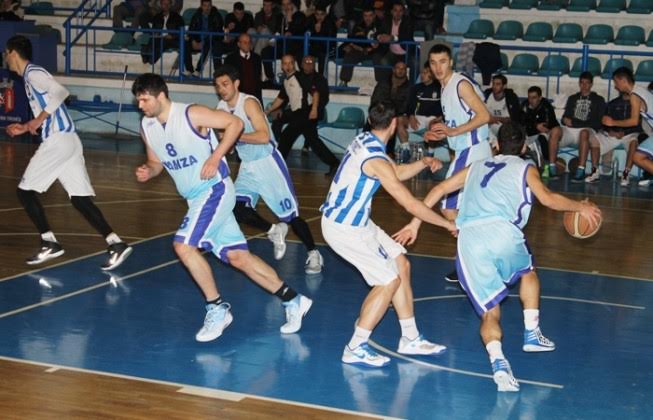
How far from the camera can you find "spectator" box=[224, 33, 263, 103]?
19266mm

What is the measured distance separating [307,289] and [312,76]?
8.56 meters

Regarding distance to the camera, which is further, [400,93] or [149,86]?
[400,93]

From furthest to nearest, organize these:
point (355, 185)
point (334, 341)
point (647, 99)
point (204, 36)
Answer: point (204, 36) < point (647, 99) < point (334, 341) < point (355, 185)

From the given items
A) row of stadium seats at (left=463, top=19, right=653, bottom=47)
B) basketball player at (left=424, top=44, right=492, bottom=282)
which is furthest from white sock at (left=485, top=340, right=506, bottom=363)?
row of stadium seats at (left=463, top=19, right=653, bottom=47)

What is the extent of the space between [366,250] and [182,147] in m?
1.57

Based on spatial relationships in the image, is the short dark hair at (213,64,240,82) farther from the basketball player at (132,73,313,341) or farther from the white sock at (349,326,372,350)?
the white sock at (349,326,372,350)

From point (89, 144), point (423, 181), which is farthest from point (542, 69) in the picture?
point (89, 144)

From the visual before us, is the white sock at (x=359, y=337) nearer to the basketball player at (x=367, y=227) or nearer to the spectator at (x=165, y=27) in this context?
the basketball player at (x=367, y=227)

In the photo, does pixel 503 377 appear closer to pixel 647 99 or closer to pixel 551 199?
pixel 551 199

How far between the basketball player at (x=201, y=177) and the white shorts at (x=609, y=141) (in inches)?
438

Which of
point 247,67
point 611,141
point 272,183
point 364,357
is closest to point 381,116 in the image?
point 364,357

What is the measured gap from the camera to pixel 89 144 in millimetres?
21203

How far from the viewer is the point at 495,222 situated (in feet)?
23.9

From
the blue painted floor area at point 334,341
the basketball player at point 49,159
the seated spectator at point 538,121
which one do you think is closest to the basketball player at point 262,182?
the blue painted floor area at point 334,341
